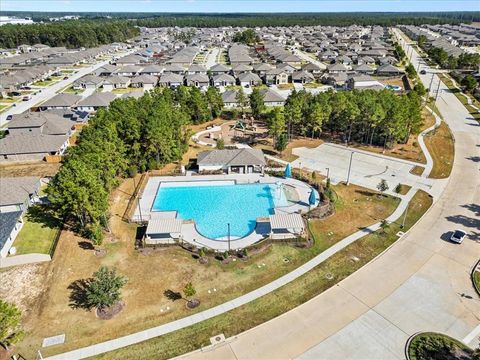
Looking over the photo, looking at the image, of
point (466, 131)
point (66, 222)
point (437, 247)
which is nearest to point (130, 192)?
point (66, 222)

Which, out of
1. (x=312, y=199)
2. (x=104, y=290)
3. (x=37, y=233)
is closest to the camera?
(x=104, y=290)

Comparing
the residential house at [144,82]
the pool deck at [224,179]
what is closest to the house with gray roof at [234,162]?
the pool deck at [224,179]

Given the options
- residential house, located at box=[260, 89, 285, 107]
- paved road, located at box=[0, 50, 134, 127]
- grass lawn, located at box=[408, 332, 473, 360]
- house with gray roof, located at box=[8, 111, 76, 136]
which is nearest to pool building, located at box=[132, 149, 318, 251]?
grass lawn, located at box=[408, 332, 473, 360]

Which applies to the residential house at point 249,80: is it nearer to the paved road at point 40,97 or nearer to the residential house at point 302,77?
the residential house at point 302,77

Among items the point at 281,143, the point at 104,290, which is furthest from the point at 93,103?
the point at 104,290

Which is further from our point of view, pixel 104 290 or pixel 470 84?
pixel 470 84

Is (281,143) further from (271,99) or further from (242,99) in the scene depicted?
(271,99)
